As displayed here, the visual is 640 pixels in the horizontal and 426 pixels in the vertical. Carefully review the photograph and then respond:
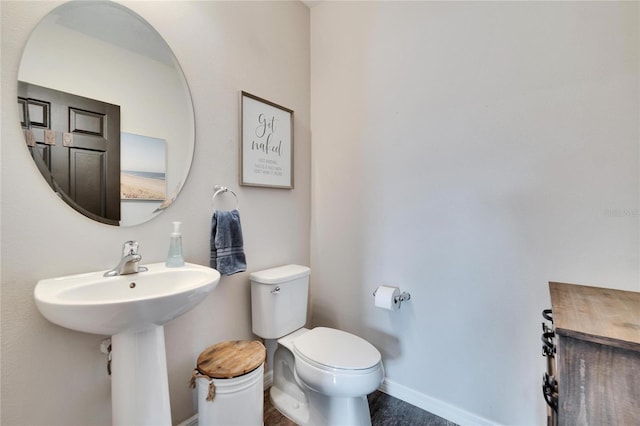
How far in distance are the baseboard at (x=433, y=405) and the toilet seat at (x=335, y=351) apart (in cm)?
50

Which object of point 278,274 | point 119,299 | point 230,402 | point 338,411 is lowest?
point 338,411

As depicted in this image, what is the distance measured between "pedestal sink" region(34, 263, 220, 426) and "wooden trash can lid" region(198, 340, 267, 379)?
0.65ft

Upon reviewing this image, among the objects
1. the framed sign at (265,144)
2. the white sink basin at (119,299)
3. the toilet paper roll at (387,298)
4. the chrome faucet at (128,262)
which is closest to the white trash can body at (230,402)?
the white sink basin at (119,299)

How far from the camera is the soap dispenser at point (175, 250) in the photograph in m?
1.21

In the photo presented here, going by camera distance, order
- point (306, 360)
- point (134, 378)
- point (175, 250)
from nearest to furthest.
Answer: point (134, 378), point (175, 250), point (306, 360)

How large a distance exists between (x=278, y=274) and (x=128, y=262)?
2.53 ft

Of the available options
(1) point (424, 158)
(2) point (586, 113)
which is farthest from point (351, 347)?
(2) point (586, 113)

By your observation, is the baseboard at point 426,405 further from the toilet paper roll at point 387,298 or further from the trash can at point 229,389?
the toilet paper roll at point 387,298

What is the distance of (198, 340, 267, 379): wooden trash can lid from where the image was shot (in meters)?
1.17

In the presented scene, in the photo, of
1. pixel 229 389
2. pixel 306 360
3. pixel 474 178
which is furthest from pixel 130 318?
pixel 474 178

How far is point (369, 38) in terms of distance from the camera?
5.86ft

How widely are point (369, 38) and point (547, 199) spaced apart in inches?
55.2

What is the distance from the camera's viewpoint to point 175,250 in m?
1.23

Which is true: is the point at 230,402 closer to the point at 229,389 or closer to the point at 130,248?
the point at 229,389
